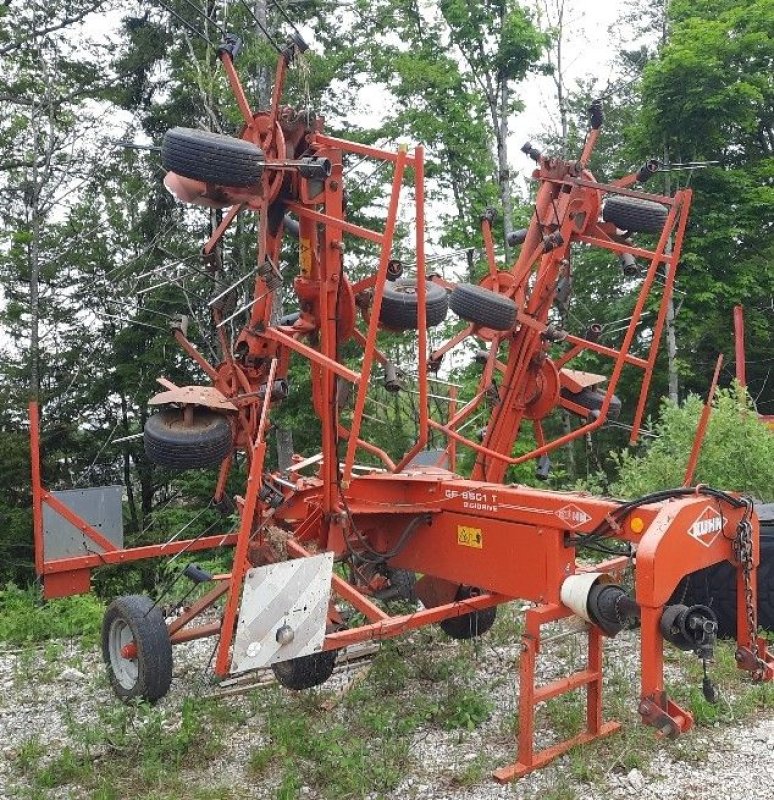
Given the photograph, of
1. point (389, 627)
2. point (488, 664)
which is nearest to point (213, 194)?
point (389, 627)

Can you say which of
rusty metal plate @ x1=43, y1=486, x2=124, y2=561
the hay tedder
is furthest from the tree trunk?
rusty metal plate @ x1=43, y1=486, x2=124, y2=561

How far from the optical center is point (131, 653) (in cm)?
512

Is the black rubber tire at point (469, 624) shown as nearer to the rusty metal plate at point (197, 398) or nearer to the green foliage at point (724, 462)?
the green foliage at point (724, 462)

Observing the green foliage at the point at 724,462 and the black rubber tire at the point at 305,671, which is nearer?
the black rubber tire at the point at 305,671

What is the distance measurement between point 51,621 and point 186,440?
12.1ft

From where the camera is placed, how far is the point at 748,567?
429 centimetres

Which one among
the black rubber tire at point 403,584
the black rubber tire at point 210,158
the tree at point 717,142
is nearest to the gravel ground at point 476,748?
the black rubber tire at point 403,584

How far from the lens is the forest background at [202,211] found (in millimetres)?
16109

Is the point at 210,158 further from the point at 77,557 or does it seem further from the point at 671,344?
the point at 671,344

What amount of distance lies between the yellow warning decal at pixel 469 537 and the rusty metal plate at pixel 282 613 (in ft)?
3.68

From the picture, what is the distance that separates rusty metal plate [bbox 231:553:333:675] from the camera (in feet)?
13.1

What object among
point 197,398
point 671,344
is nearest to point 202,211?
point 671,344

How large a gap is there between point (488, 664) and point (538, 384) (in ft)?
7.24

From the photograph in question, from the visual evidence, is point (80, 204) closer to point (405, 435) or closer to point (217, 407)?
point (405, 435)
